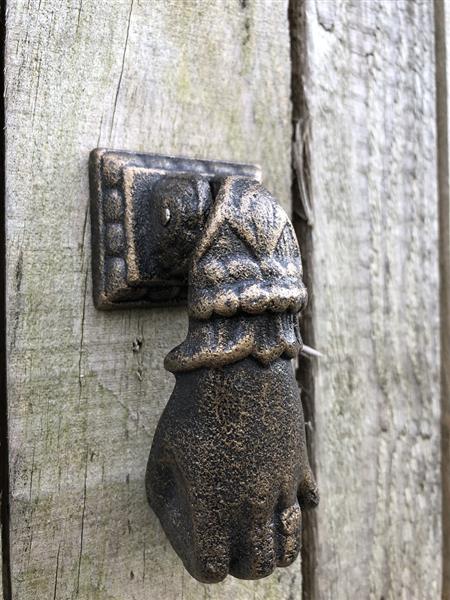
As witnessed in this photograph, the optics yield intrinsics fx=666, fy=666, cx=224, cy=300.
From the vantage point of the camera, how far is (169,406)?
1.85ft

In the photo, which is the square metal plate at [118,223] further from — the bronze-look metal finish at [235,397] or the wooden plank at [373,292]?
the wooden plank at [373,292]

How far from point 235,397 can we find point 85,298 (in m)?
0.18

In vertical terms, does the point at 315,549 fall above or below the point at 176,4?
below

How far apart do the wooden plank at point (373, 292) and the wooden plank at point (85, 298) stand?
5.3 inches

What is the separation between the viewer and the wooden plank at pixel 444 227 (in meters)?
0.84

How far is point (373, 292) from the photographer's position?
2.59ft

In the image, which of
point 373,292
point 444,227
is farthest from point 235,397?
point 444,227

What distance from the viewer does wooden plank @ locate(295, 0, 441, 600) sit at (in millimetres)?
754

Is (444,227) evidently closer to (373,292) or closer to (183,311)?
(373,292)

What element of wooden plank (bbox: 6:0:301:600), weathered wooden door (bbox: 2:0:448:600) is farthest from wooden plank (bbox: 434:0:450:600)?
wooden plank (bbox: 6:0:301:600)

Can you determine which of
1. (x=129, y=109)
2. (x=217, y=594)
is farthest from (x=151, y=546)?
(x=129, y=109)

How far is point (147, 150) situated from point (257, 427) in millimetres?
291

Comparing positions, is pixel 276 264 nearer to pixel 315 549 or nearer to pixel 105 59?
pixel 105 59

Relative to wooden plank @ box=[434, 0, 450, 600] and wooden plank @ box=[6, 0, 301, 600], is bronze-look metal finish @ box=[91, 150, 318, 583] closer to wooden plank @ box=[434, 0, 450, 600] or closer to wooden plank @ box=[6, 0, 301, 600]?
wooden plank @ box=[6, 0, 301, 600]
